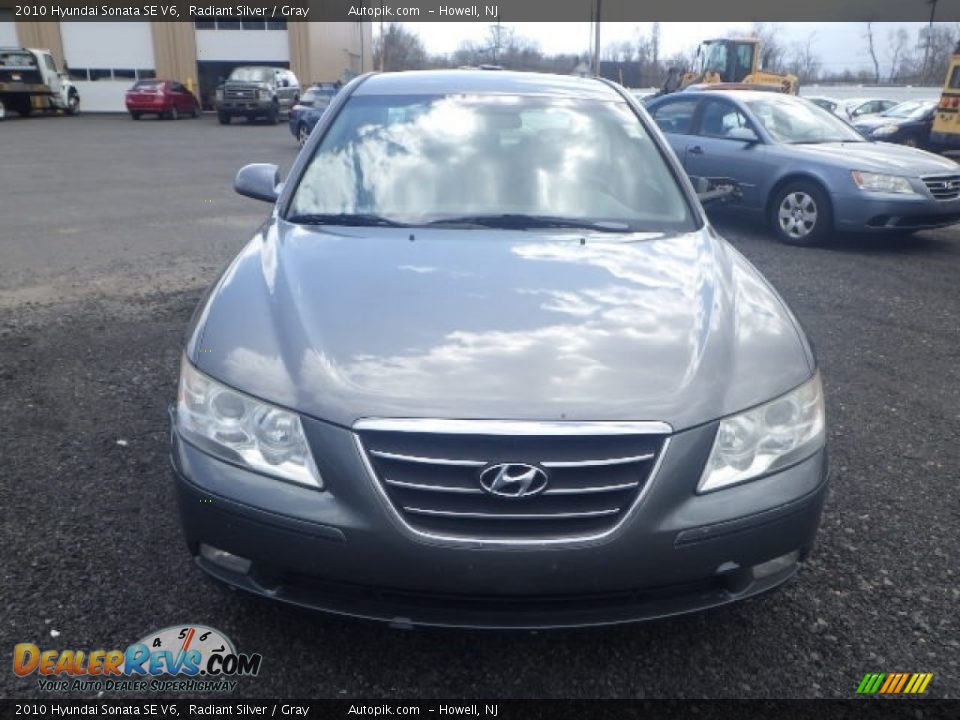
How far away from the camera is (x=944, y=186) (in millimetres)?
8133

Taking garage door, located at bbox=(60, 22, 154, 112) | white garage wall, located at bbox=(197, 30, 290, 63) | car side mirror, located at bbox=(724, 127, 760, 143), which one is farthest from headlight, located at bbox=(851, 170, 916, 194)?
garage door, located at bbox=(60, 22, 154, 112)

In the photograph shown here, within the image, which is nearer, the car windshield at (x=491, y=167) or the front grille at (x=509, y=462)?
the front grille at (x=509, y=462)

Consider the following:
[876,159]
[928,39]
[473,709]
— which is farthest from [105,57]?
[928,39]

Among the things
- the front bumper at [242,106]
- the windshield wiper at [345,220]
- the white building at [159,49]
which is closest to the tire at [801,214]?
the windshield wiper at [345,220]

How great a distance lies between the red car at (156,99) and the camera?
31.8 m

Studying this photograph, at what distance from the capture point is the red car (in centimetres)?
3184

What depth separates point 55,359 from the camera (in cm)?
466

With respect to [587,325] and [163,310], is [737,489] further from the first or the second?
[163,310]

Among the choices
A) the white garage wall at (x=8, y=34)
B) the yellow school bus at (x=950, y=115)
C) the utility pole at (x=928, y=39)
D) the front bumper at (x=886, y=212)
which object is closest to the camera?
the front bumper at (x=886, y=212)

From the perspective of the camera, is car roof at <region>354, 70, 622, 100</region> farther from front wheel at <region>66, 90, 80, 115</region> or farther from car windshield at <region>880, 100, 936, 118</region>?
front wheel at <region>66, 90, 80, 115</region>

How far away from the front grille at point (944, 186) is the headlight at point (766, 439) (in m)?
6.95

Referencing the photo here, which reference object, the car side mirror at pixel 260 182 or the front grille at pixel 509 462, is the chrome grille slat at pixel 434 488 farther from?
the car side mirror at pixel 260 182

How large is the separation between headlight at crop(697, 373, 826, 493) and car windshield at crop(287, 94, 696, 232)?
1.11m

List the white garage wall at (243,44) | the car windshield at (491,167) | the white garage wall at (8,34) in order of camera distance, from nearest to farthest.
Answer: the car windshield at (491,167) → the white garage wall at (8,34) → the white garage wall at (243,44)
